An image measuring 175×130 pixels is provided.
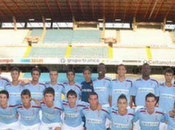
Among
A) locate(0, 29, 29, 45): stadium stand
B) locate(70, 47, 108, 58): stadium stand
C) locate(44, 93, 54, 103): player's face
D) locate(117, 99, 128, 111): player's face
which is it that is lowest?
locate(117, 99, 128, 111): player's face

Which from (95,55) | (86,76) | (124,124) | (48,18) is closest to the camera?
(124,124)

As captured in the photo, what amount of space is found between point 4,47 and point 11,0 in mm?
4816

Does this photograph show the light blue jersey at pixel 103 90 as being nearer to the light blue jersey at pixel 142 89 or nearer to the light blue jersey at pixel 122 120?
the light blue jersey at pixel 142 89

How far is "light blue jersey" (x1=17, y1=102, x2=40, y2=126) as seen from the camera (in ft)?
17.8

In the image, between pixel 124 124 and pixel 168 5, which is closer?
pixel 124 124

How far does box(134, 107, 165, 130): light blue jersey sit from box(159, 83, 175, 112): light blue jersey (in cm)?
87

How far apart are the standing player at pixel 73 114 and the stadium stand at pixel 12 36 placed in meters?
20.7

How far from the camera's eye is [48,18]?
27078 millimetres

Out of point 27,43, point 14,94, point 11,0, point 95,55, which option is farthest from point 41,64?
point 14,94

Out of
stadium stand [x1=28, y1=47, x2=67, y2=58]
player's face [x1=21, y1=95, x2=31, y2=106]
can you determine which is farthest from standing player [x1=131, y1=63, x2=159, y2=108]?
stadium stand [x1=28, y1=47, x2=67, y2=58]

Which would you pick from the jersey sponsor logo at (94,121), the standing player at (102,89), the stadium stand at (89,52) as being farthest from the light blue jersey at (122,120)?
the stadium stand at (89,52)

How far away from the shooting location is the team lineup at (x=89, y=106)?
5035mm

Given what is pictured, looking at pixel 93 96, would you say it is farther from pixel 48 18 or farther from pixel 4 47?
pixel 48 18

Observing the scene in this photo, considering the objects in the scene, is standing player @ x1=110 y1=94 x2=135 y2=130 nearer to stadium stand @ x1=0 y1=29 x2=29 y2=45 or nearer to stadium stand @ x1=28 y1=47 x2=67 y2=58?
stadium stand @ x1=28 y1=47 x2=67 y2=58
